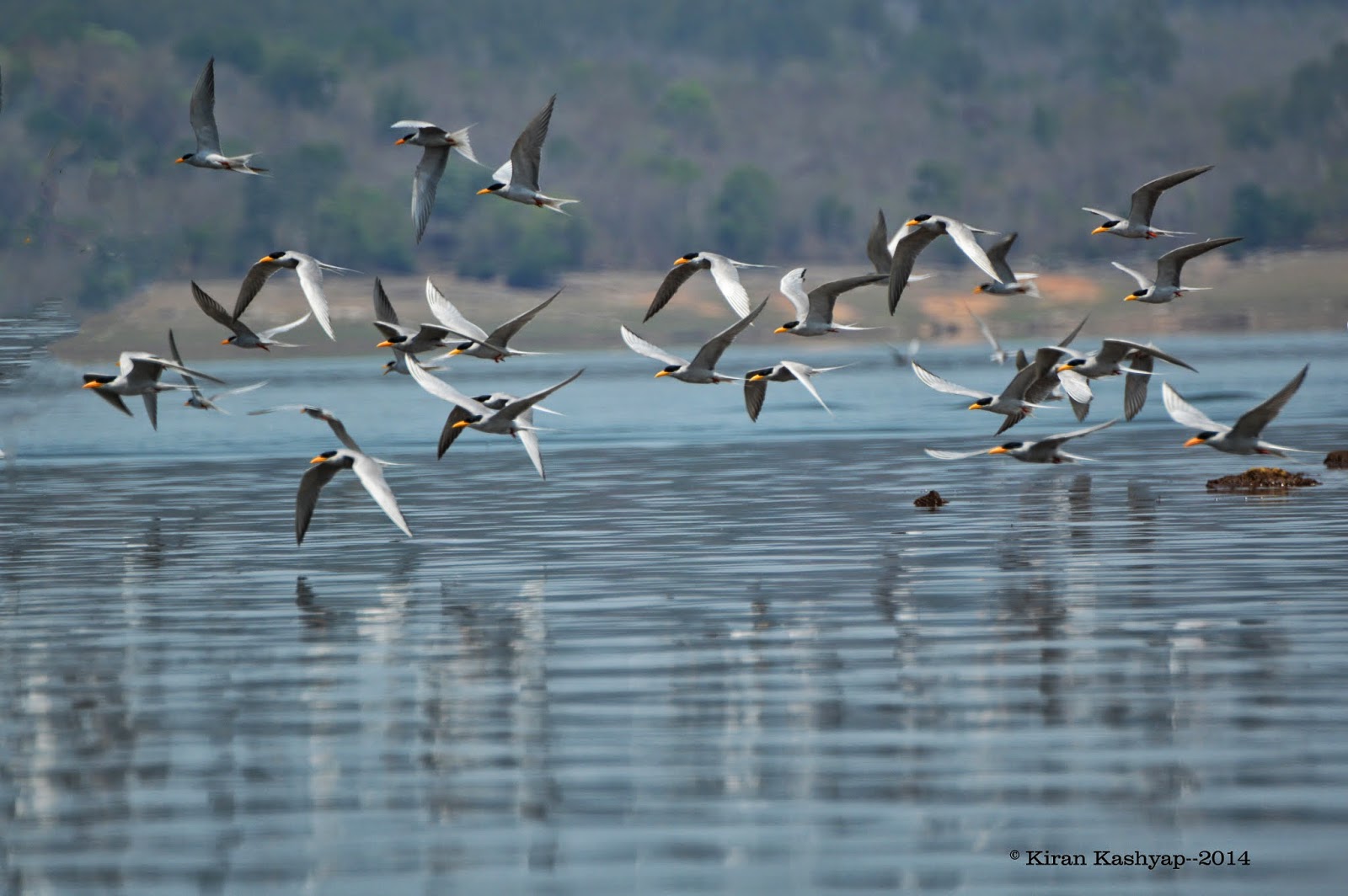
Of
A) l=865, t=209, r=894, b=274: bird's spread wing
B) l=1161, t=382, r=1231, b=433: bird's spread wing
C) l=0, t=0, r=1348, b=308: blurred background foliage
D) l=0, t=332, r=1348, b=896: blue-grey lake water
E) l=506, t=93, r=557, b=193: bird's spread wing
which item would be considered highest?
l=0, t=0, r=1348, b=308: blurred background foliage

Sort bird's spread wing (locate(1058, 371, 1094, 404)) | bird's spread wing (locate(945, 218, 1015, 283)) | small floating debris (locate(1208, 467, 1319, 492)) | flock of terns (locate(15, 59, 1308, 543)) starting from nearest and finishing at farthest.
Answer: bird's spread wing (locate(945, 218, 1015, 283)) < flock of terns (locate(15, 59, 1308, 543)) < bird's spread wing (locate(1058, 371, 1094, 404)) < small floating debris (locate(1208, 467, 1319, 492))

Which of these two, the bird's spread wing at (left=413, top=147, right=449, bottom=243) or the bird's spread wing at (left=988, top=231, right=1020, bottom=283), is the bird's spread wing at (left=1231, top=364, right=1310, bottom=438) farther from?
the bird's spread wing at (left=413, top=147, right=449, bottom=243)

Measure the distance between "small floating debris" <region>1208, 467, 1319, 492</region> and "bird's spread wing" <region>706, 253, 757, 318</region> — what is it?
8.92 m

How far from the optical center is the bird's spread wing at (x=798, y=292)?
29453 millimetres

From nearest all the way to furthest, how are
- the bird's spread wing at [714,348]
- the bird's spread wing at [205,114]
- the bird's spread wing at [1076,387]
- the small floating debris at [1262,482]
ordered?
the bird's spread wing at [714,348]
the bird's spread wing at [205,114]
the bird's spread wing at [1076,387]
the small floating debris at [1262,482]

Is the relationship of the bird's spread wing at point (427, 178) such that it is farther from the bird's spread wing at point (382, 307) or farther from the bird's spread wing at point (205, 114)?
the bird's spread wing at point (205, 114)

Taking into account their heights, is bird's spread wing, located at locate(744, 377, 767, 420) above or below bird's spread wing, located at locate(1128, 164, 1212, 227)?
below

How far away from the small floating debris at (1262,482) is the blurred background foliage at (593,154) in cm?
4537

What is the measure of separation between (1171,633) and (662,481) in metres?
20.1

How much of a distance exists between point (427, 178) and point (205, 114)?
116 inches

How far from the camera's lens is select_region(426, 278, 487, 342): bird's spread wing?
28.4 meters

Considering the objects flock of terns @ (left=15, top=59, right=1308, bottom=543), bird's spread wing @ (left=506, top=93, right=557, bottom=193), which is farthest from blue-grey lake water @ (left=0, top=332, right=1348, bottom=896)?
bird's spread wing @ (left=506, top=93, right=557, bottom=193)

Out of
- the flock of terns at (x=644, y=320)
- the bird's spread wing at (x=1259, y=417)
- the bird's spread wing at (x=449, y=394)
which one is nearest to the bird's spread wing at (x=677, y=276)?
the flock of terns at (x=644, y=320)

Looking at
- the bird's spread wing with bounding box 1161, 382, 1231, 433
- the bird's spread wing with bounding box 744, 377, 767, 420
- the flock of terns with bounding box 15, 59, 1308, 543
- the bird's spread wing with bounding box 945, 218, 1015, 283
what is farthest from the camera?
the bird's spread wing with bounding box 744, 377, 767, 420
